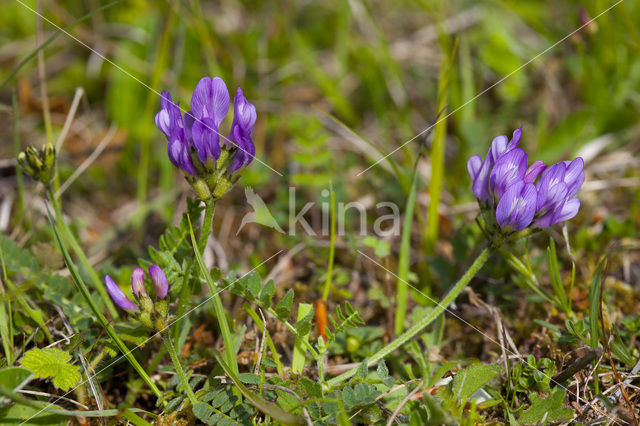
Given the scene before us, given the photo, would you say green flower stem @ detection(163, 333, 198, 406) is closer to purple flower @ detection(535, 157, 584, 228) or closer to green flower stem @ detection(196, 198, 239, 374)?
green flower stem @ detection(196, 198, 239, 374)

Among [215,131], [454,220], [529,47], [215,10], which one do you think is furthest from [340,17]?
[215,131]

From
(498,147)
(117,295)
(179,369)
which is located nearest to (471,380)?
(498,147)

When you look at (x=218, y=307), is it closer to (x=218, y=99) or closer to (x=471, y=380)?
(x=218, y=99)

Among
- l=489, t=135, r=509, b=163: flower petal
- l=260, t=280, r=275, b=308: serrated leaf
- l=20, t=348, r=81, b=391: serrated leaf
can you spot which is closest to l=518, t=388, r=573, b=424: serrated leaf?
l=489, t=135, r=509, b=163: flower petal

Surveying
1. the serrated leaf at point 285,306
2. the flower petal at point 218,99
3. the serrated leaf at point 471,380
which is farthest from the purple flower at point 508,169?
the flower petal at point 218,99

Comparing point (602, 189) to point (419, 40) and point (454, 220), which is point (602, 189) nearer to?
point (454, 220)
